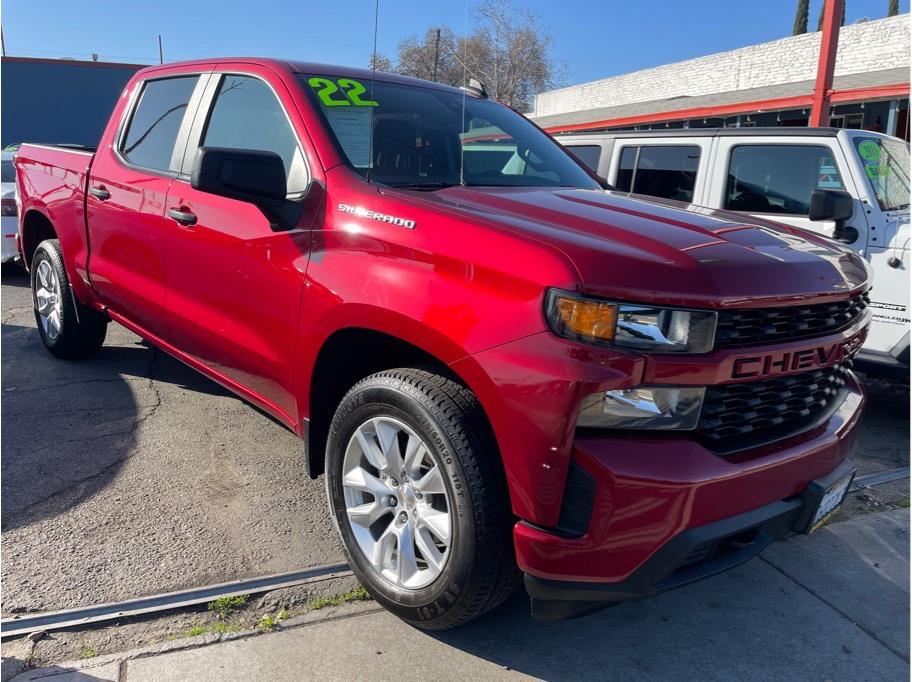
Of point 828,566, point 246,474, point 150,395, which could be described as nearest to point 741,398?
point 828,566

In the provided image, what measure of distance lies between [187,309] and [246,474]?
2.78 ft

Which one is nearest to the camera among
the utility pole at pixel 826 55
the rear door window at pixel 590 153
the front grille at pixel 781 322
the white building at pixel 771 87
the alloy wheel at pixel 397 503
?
the front grille at pixel 781 322

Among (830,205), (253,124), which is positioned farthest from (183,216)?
(830,205)

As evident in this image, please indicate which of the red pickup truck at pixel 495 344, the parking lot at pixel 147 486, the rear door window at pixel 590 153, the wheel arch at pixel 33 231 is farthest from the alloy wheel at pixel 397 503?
the rear door window at pixel 590 153

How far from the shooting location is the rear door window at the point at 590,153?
6543mm

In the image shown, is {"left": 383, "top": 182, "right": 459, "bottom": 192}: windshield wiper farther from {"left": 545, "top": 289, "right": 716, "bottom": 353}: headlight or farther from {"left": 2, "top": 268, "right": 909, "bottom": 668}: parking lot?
{"left": 2, "top": 268, "right": 909, "bottom": 668}: parking lot

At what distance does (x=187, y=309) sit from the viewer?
11.7 ft

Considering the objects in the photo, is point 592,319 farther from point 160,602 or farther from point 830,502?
point 160,602

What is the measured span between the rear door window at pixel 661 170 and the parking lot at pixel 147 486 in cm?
220

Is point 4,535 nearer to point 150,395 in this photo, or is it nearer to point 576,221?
point 150,395

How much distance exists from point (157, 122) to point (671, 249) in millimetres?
3063

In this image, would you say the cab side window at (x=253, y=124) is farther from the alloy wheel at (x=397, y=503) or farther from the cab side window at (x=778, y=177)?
the cab side window at (x=778, y=177)

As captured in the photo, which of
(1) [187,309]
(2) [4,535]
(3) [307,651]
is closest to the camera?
(3) [307,651]

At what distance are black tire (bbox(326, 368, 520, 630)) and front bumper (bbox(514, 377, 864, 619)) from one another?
0.13 metres
